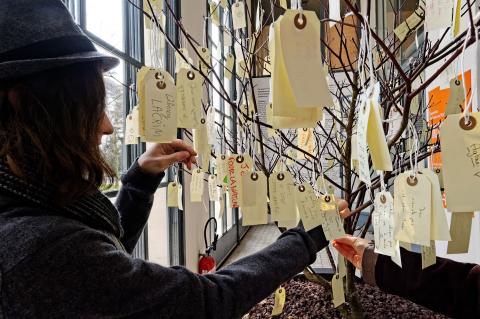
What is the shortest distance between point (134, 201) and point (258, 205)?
371mm

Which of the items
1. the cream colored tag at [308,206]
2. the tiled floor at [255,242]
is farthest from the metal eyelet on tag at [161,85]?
the tiled floor at [255,242]

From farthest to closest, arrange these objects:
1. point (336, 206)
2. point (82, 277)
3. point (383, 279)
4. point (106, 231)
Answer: point (383, 279) → point (336, 206) → point (106, 231) → point (82, 277)

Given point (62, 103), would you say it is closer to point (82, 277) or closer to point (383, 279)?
point (82, 277)

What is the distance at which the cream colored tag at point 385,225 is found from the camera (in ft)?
1.92

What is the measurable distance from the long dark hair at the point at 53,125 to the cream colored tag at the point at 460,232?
2.04ft

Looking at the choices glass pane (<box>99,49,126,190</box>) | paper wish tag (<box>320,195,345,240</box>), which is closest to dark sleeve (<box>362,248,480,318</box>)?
paper wish tag (<box>320,195,345,240</box>)

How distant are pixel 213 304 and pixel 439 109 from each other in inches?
82.0

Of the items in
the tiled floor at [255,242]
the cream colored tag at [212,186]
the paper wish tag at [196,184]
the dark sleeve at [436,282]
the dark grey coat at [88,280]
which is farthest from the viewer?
the tiled floor at [255,242]

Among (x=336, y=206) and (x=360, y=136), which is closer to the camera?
(x=360, y=136)

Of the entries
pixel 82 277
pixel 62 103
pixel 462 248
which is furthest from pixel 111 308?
pixel 462 248

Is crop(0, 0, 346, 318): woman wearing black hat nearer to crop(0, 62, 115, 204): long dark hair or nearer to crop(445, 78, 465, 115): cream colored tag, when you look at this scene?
crop(0, 62, 115, 204): long dark hair

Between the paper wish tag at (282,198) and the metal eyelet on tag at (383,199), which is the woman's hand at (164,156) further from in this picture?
the metal eyelet on tag at (383,199)

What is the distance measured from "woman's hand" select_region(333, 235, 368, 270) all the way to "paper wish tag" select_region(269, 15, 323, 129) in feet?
1.57

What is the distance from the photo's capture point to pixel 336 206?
0.74 metres
